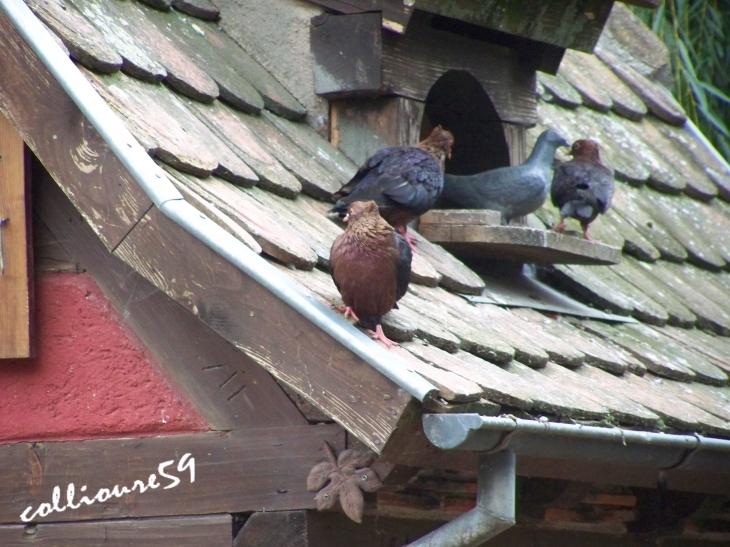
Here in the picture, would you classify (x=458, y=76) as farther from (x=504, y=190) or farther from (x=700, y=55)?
(x=700, y=55)

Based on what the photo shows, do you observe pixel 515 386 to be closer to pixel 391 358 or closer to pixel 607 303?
pixel 391 358

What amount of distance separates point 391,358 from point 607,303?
2477 millimetres

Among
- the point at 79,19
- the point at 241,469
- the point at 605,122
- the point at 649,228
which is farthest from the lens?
the point at 605,122

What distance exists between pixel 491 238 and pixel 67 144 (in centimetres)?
178

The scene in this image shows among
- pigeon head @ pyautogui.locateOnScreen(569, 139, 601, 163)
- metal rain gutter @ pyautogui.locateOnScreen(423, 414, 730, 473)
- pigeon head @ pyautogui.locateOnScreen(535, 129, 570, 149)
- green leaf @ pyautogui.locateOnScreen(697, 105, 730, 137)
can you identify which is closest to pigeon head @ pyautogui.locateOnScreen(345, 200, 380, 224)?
metal rain gutter @ pyautogui.locateOnScreen(423, 414, 730, 473)

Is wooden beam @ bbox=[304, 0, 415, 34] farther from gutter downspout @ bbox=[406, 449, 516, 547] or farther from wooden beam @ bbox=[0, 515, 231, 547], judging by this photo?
wooden beam @ bbox=[0, 515, 231, 547]

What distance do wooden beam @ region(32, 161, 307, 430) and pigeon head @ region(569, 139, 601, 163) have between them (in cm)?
251

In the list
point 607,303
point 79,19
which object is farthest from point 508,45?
point 79,19

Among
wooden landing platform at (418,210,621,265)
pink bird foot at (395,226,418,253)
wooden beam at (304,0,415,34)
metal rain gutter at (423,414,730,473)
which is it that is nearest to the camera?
metal rain gutter at (423,414,730,473)

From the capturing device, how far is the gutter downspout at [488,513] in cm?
328

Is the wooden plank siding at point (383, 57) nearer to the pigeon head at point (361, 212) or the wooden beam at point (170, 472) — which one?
the pigeon head at point (361, 212)

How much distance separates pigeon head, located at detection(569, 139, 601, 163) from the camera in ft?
18.4

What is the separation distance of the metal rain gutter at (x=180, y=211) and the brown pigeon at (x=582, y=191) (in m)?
2.29

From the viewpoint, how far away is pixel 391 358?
3.05m
